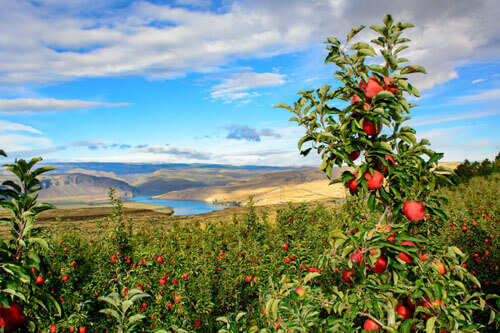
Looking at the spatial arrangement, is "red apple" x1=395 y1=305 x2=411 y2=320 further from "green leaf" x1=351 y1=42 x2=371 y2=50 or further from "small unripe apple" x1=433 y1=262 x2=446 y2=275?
"green leaf" x1=351 y1=42 x2=371 y2=50

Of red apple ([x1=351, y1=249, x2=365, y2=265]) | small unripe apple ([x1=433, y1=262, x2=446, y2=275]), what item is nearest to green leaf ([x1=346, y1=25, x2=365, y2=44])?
red apple ([x1=351, y1=249, x2=365, y2=265])

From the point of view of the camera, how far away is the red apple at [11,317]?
5.53 ft

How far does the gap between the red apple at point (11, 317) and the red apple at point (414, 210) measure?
2.85 m

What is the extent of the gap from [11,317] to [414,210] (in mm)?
2914

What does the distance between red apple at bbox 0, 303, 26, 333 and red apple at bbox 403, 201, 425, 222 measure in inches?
112

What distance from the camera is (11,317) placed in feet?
5.61

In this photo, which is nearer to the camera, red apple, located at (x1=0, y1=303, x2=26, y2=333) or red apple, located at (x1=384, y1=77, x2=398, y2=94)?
red apple, located at (x1=0, y1=303, x2=26, y2=333)

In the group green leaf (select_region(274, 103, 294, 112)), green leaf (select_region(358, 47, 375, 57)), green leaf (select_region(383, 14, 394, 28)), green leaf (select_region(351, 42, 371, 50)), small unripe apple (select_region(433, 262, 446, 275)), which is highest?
green leaf (select_region(383, 14, 394, 28))

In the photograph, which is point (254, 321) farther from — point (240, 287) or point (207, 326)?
point (240, 287)

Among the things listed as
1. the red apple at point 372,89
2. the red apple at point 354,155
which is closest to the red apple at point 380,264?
the red apple at point 354,155

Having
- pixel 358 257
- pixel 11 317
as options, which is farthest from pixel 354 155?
pixel 11 317

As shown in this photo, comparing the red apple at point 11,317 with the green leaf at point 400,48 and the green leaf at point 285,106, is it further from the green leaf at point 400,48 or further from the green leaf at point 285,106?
the green leaf at point 400,48

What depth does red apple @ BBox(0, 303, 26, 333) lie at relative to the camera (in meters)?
1.69

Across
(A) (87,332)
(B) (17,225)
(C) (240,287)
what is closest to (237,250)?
(C) (240,287)
